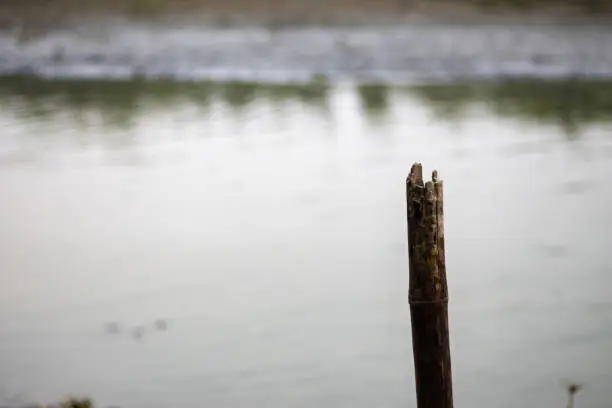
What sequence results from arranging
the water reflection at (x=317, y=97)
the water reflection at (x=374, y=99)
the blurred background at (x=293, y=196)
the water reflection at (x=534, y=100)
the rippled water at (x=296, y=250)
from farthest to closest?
1. the water reflection at (x=374, y=99)
2. the water reflection at (x=317, y=97)
3. the water reflection at (x=534, y=100)
4. the blurred background at (x=293, y=196)
5. the rippled water at (x=296, y=250)

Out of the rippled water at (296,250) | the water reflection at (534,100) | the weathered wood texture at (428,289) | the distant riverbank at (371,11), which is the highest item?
the distant riverbank at (371,11)

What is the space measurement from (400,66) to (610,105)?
3114 millimetres

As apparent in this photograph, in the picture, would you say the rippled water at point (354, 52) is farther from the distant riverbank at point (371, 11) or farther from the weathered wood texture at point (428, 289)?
the weathered wood texture at point (428, 289)

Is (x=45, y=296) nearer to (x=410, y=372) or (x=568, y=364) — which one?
(x=410, y=372)

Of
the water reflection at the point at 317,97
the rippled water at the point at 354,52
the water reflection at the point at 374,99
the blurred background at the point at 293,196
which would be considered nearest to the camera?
the blurred background at the point at 293,196

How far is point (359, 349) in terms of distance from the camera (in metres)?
8.30

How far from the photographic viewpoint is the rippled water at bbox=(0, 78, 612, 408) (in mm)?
7809

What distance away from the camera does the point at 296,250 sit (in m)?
10.6

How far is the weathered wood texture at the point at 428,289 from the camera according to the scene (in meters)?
4.50

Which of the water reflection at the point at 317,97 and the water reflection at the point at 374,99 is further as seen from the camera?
the water reflection at the point at 374,99

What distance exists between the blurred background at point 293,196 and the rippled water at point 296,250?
30 millimetres

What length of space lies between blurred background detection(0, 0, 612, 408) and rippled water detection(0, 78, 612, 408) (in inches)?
1.2

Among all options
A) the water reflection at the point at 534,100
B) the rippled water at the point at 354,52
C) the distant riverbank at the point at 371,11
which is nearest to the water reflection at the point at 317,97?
the water reflection at the point at 534,100

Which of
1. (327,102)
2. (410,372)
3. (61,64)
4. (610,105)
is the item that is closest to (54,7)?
(61,64)
